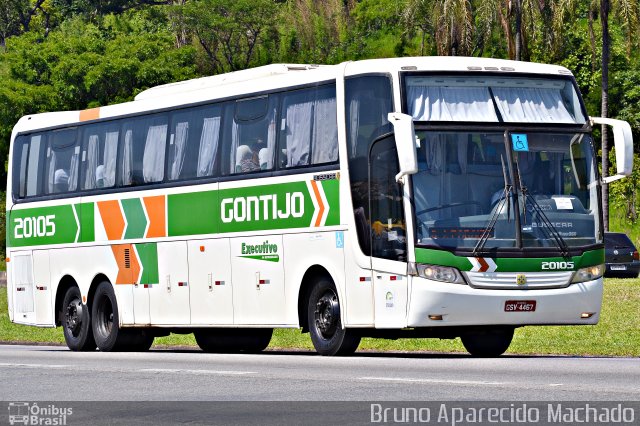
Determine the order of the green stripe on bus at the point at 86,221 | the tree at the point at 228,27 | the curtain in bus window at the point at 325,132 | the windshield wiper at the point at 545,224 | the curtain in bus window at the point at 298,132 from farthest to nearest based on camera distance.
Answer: the tree at the point at 228,27, the green stripe on bus at the point at 86,221, the curtain in bus window at the point at 298,132, the curtain in bus window at the point at 325,132, the windshield wiper at the point at 545,224

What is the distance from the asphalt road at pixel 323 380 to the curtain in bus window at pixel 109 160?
598 centimetres

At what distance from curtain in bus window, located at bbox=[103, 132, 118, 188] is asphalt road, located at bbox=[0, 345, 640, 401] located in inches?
235

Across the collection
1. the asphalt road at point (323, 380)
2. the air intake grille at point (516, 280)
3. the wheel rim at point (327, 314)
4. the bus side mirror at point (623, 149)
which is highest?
the bus side mirror at point (623, 149)

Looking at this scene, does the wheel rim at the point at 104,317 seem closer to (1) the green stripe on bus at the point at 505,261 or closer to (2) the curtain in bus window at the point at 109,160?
(2) the curtain in bus window at the point at 109,160

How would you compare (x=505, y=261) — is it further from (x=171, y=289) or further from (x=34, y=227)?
(x=34, y=227)

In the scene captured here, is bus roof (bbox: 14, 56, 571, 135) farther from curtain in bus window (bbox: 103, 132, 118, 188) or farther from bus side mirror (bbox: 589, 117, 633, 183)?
bus side mirror (bbox: 589, 117, 633, 183)

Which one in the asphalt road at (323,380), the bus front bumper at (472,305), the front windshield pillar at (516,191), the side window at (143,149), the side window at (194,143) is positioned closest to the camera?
the asphalt road at (323,380)

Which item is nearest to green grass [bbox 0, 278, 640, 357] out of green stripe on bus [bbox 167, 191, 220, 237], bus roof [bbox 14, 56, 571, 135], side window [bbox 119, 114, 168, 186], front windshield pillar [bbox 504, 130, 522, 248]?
front windshield pillar [bbox 504, 130, 522, 248]

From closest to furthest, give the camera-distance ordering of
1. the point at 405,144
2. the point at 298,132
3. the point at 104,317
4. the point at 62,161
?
1. the point at 405,144
2. the point at 298,132
3. the point at 104,317
4. the point at 62,161

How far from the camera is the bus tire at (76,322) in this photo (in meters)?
26.4

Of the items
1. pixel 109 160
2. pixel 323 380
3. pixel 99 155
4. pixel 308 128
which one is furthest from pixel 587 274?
pixel 99 155

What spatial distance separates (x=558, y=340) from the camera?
2461 centimetres

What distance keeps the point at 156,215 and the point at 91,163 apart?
2385mm

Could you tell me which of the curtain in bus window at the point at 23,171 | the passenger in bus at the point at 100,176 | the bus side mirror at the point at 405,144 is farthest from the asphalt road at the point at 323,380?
the curtain in bus window at the point at 23,171
